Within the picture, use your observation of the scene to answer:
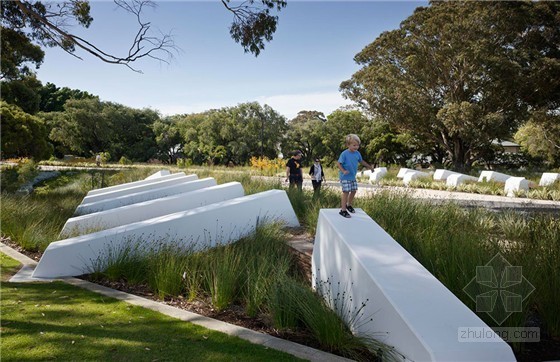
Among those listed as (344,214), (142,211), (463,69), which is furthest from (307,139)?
(344,214)

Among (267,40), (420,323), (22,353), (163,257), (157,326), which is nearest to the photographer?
(420,323)

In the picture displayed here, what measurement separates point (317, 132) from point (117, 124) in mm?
23863

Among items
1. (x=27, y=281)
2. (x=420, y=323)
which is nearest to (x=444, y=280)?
(x=420, y=323)

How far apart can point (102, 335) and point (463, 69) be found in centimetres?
2320

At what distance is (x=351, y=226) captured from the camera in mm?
4789

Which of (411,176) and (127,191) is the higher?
(127,191)

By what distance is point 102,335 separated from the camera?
139 inches

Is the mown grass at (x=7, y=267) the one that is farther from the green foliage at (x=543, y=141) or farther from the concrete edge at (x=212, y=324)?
the green foliage at (x=543, y=141)

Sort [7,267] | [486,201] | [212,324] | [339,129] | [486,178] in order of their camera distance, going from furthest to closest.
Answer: [339,129]
[486,178]
[486,201]
[7,267]
[212,324]

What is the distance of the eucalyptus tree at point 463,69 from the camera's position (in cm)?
1950

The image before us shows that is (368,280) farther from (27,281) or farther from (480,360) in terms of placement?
(27,281)

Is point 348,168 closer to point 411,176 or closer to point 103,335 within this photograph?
point 103,335

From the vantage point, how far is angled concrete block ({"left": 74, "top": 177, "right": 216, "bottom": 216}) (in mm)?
10031

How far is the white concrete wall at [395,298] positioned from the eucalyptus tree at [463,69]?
18131mm
